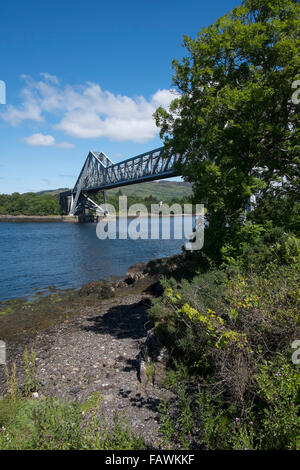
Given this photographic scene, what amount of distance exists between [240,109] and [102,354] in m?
9.14

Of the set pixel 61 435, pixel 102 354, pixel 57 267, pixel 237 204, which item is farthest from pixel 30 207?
pixel 61 435

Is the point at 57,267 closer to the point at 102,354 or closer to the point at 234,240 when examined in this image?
the point at 102,354

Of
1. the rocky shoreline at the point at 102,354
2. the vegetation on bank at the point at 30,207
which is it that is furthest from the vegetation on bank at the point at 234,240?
the vegetation on bank at the point at 30,207

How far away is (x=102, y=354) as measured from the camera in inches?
369

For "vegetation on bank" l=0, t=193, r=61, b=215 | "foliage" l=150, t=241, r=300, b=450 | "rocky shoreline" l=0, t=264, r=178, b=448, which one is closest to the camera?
"foliage" l=150, t=241, r=300, b=450

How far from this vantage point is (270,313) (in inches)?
207

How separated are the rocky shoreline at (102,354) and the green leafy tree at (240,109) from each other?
500 cm

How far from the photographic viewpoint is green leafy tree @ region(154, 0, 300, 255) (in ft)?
28.7

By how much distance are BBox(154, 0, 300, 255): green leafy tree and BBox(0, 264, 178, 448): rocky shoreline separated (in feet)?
16.4

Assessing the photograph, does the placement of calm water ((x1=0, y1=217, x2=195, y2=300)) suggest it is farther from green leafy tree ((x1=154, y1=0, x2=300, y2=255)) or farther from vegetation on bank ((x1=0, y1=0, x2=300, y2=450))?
green leafy tree ((x1=154, y1=0, x2=300, y2=255))

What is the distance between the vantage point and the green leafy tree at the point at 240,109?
8734 mm

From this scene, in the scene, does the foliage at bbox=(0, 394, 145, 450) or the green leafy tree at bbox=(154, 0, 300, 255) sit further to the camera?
the green leafy tree at bbox=(154, 0, 300, 255)

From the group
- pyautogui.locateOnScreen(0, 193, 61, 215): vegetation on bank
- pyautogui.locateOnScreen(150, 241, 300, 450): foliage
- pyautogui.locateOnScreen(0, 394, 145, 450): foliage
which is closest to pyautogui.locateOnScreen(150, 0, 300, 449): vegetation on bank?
pyautogui.locateOnScreen(150, 241, 300, 450): foliage
